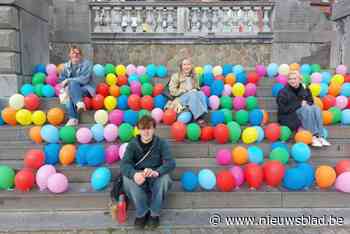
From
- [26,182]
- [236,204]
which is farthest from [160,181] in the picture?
[26,182]

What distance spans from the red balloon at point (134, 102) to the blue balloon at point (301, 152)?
2596 millimetres

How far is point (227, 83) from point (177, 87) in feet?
4.43

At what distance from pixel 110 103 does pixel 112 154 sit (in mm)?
1261

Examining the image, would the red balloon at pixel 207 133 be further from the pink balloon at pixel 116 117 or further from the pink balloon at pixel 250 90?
the pink balloon at pixel 250 90

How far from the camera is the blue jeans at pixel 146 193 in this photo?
3.98 m

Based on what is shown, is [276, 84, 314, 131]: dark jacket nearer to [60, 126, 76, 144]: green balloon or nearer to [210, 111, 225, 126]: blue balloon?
[210, 111, 225, 126]: blue balloon

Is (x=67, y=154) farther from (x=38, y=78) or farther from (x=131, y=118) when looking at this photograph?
(x=38, y=78)

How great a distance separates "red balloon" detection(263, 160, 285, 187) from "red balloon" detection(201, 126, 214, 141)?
994mm

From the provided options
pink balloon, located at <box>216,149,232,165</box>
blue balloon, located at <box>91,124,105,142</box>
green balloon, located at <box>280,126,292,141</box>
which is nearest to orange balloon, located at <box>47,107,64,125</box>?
blue balloon, located at <box>91,124,105,142</box>

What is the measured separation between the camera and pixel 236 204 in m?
4.45

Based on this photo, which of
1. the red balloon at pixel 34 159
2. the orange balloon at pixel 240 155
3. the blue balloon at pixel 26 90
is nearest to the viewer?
the red balloon at pixel 34 159

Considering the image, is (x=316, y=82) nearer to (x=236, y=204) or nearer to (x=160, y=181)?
(x=236, y=204)

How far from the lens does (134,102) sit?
5801 millimetres

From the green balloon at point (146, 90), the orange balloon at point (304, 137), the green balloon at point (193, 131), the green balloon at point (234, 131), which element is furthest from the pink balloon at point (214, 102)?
the orange balloon at point (304, 137)
